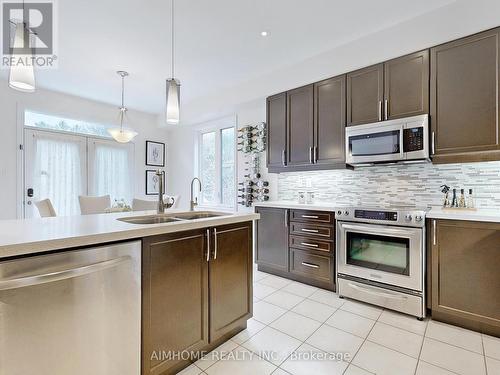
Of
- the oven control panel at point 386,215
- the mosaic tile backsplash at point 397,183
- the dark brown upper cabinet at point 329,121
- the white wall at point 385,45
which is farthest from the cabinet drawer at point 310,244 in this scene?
the white wall at point 385,45

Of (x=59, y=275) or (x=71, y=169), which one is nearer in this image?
(x=59, y=275)

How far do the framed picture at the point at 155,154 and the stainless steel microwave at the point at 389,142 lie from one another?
14.0ft

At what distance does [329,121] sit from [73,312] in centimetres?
292

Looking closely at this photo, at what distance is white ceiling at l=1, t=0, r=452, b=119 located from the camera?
90.1 inches

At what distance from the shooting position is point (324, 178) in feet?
11.5

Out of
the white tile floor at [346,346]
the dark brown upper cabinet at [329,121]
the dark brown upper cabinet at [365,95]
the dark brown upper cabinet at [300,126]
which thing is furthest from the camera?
the dark brown upper cabinet at [300,126]

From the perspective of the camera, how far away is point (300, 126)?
3303mm

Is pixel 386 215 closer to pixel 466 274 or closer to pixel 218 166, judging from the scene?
pixel 466 274

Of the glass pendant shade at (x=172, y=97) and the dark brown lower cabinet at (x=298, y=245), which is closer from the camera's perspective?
the glass pendant shade at (x=172, y=97)

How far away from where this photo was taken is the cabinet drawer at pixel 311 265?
9.26ft

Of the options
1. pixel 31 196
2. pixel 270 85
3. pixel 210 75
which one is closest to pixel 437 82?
pixel 270 85

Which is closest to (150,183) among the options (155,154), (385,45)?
(155,154)

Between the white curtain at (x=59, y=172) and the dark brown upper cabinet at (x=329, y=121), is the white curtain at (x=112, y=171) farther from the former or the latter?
the dark brown upper cabinet at (x=329, y=121)

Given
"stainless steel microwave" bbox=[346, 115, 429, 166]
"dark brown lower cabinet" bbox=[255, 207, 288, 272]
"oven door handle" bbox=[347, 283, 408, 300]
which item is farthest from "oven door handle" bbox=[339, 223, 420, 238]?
"dark brown lower cabinet" bbox=[255, 207, 288, 272]
